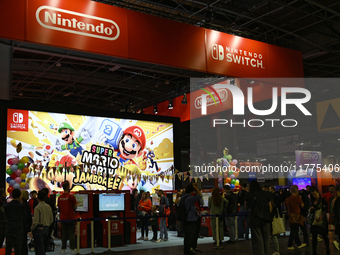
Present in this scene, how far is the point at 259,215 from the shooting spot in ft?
18.1

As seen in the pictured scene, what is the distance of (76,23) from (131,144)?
6559mm

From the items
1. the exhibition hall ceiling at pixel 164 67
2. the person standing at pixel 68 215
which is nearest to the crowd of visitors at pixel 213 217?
the person standing at pixel 68 215

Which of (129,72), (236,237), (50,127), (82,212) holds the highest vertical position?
(129,72)

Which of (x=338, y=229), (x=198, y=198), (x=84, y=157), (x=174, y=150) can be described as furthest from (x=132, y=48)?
(x=174, y=150)

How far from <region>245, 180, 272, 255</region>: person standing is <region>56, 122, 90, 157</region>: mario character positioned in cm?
717

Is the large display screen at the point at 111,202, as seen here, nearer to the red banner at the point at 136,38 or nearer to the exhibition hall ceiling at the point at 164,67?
the exhibition hall ceiling at the point at 164,67

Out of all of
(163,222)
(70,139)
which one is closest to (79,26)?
(163,222)

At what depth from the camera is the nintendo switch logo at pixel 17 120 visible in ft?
34.2

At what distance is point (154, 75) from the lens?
17.6m

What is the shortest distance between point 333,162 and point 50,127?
1767cm

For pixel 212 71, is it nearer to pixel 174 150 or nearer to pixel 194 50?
pixel 194 50

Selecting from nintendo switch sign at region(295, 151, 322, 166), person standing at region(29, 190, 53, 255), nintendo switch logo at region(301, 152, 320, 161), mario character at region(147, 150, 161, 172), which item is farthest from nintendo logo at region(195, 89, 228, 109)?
person standing at region(29, 190, 53, 255)

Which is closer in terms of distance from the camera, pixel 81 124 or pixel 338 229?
pixel 338 229

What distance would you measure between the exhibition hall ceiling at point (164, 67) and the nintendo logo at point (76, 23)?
2569 mm
